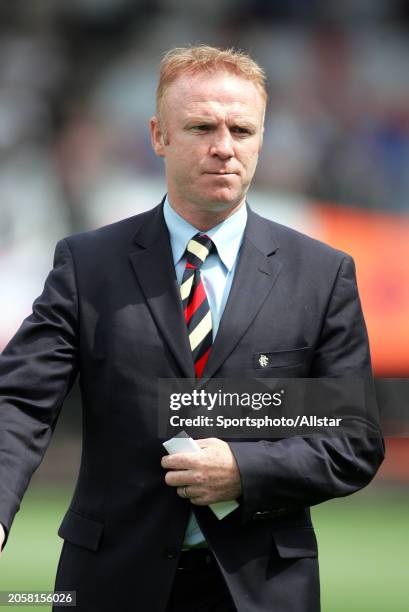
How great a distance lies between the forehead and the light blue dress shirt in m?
0.26

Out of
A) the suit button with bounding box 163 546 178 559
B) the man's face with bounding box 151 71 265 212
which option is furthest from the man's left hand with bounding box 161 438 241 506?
the man's face with bounding box 151 71 265 212

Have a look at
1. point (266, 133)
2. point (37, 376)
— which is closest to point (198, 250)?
point (37, 376)

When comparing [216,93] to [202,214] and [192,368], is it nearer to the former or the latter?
[202,214]

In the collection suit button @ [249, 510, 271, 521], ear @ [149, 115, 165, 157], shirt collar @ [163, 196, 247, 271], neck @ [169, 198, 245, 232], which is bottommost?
suit button @ [249, 510, 271, 521]

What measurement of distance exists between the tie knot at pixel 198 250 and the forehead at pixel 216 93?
291mm

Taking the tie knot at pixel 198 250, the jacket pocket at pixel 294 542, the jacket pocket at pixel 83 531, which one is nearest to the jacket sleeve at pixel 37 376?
the jacket pocket at pixel 83 531

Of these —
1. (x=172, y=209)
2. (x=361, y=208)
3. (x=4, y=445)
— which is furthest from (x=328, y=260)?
(x=361, y=208)

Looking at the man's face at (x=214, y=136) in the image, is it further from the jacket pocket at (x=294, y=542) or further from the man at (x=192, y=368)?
the jacket pocket at (x=294, y=542)

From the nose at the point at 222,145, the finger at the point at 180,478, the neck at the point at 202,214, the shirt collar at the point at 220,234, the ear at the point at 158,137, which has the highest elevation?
the ear at the point at 158,137

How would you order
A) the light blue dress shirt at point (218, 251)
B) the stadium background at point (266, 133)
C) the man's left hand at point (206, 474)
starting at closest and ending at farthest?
1. the man's left hand at point (206, 474)
2. the light blue dress shirt at point (218, 251)
3. the stadium background at point (266, 133)

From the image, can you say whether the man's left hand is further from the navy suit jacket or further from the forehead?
the forehead

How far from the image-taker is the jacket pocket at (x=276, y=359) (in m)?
2.73

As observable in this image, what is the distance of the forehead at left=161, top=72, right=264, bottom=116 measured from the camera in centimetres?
276

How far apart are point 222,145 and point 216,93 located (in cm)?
12
